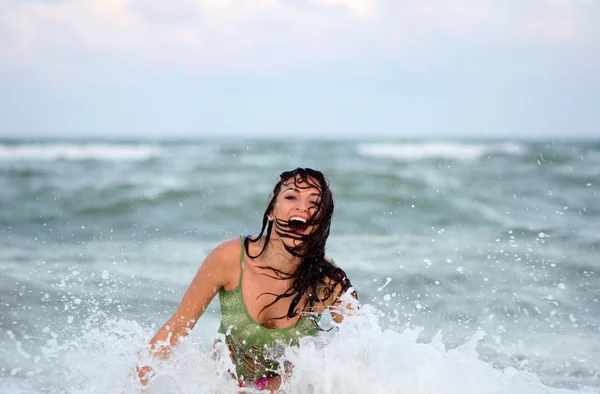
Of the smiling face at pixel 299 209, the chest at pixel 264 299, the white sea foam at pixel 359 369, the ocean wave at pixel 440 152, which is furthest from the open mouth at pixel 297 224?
the ocean wave at pixel 440 152

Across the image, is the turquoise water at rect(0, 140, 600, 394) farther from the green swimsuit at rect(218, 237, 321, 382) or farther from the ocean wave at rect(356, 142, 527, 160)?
the ocean wave at rect(356, 142, 527, 160)

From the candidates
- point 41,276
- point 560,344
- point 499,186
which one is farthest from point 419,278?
point 499,186

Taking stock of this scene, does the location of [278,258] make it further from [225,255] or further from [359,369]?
[359,369]

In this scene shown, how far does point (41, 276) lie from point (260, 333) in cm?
413

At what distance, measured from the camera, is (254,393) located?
12.0 feet

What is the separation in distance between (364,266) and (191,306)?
4407mm

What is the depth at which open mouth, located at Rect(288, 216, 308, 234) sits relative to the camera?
338cm

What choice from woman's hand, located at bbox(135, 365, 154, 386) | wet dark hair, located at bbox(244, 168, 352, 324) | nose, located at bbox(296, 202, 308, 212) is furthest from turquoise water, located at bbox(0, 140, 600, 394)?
nose, located at bbox(296, 202, 308, 212)

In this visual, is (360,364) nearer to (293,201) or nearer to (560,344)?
(293,201)

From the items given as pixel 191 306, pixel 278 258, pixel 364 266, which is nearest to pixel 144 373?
pixel 191 306

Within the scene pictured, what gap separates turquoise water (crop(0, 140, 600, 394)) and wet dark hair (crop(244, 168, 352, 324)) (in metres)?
0.24

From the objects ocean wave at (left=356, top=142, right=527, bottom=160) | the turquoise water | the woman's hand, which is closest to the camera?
the woman's hand

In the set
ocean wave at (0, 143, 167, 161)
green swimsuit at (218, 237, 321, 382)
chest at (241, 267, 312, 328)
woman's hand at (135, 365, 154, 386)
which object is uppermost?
chest at (241, 267, 312, 328)

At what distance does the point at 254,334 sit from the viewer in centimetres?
352
